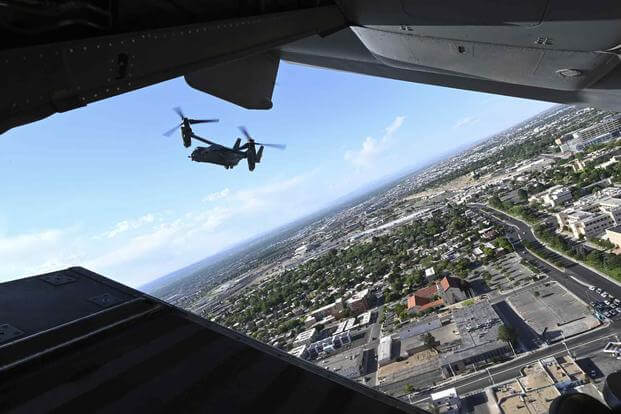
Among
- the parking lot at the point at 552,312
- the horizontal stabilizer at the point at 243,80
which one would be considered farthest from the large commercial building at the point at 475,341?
the horizontal stabilizer at the point at 243,80

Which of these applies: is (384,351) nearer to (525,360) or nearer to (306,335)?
(525,360)

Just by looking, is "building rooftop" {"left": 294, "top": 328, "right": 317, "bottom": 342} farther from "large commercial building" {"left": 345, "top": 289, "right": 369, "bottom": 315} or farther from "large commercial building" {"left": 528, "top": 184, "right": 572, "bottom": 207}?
"large commercial building" {"left": 528, "top": 184, "right": 572, "bottom": 207}

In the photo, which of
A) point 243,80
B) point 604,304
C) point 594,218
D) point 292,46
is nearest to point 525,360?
point 604,304

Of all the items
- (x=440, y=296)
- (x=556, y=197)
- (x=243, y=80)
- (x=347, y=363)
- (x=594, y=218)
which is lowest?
(x=347, y=363)

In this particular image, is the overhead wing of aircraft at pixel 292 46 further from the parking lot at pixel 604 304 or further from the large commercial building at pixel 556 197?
the large commercial building at pixel 556 197

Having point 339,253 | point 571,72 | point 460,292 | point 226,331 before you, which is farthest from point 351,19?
point 339,253
